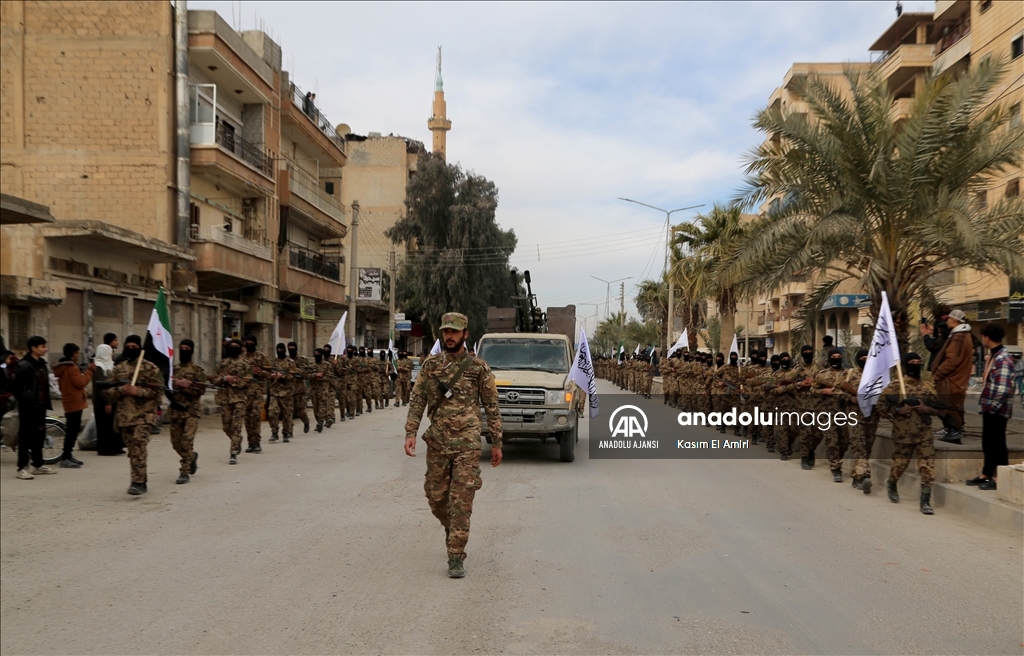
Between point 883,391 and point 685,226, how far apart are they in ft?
87.4

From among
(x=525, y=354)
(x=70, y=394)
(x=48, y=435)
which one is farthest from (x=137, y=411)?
(x=525, y=354)

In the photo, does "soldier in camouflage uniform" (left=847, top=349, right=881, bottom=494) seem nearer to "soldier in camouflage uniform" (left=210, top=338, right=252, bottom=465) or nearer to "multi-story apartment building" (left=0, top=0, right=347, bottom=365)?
"soldier in camouflage uniform" (left=210, top=338, right=252, bottom=465)

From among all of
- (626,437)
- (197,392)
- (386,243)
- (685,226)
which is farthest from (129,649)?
(386,243)

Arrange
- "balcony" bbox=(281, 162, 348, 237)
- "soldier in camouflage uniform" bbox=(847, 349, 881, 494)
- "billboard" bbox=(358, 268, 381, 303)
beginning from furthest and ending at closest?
"billboard" bbox=(358, 268, 381, 303) → "balcony" bbox=(281, 162, 348, 237) → "soldier in camouflage uniform" bbox=(847, 349, 881, 494)

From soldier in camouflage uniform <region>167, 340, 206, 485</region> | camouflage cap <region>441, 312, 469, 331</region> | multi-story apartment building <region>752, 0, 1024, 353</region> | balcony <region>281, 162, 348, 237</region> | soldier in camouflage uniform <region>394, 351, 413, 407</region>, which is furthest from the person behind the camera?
balcony <region>281, 162, 348, 237</region>

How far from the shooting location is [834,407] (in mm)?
10602

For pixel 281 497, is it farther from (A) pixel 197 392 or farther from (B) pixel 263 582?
(B) pixel 263 582

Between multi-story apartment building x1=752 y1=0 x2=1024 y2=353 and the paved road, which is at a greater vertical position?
multi-story apartment building x1=752 y1=0 x2=1024 y2=353

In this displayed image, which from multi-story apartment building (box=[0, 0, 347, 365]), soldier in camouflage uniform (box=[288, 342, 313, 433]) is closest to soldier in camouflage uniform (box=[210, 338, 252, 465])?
soldier in camouflage uniform (box=[288, 342, 313, 433])

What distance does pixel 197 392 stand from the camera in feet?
33.0

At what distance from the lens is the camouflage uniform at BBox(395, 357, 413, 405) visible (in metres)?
26.6

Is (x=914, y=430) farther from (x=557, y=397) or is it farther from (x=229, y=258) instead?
(x=229, y=258)

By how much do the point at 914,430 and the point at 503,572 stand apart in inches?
207

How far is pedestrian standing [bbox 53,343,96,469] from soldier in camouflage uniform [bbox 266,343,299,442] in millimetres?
3513
